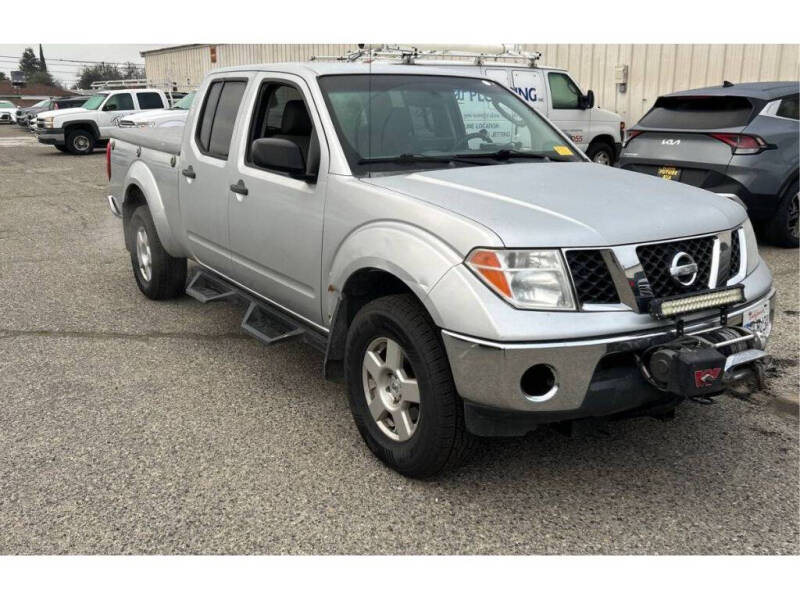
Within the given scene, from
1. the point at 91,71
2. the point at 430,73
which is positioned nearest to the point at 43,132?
the point at 430,73

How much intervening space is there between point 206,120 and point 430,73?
1.66 metres

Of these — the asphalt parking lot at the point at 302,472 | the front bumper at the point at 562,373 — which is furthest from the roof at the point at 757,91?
the front bumper at the point at 562,373

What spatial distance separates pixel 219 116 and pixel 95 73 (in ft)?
220

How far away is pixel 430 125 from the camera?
165 inches

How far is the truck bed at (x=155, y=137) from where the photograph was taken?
561 centimetres

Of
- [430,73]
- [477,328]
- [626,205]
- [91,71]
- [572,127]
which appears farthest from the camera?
[91,71]

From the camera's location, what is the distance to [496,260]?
290 cm

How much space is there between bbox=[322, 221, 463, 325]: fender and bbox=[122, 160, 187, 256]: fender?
239 centimetres

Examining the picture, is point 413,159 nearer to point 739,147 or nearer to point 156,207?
point 156,207

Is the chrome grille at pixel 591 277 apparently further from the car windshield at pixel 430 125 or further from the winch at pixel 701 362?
the car windshield at pixel 430 125

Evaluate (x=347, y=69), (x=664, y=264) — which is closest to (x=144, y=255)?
(x=347, y=69)

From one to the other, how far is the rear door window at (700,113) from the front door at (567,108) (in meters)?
4.47

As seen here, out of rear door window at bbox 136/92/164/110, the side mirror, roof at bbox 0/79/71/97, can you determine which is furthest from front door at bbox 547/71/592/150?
roof at bbox 0/79/71/97

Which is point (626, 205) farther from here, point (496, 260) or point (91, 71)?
point (91, 71)
